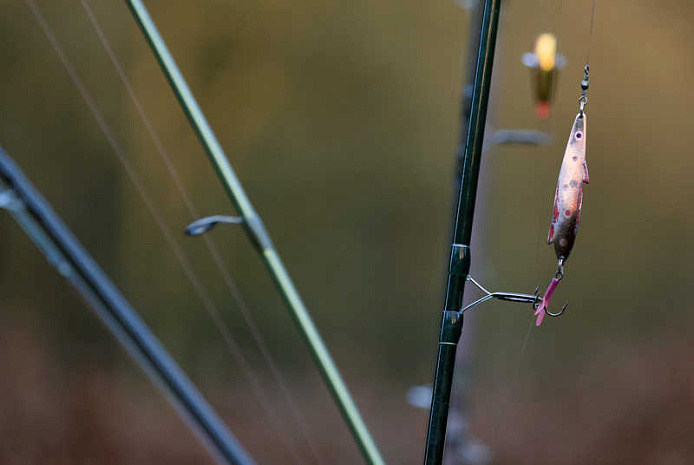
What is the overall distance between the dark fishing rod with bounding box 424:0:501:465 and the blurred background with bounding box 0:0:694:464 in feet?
5.14

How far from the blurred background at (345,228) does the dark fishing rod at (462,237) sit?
1566mm

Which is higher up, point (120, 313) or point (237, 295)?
point (120, 313)

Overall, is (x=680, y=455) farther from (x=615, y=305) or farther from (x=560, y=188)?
(x=560, y=188)

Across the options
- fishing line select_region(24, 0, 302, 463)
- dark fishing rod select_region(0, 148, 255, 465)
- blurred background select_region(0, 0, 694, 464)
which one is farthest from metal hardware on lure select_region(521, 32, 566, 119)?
fishing line select_region(24, 0, 302, 463)

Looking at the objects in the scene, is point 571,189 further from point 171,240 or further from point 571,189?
point 171,240

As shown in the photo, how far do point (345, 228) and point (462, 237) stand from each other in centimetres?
185

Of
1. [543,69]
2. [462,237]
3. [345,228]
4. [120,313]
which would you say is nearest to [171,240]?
[345,228]

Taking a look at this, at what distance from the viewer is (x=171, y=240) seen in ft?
8.41

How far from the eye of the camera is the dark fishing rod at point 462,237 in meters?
0.70

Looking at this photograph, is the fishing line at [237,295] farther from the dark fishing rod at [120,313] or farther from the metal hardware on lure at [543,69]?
the dark fishing rod at [120,313]

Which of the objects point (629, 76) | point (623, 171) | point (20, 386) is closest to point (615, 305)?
point (623, 171)

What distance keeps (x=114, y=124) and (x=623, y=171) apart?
1.61m

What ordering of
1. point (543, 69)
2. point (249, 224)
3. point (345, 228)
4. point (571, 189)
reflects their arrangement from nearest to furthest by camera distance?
1. point (571, 189)
2. point (249, 224)
3. point (543, 69)
4. point (345, 228)

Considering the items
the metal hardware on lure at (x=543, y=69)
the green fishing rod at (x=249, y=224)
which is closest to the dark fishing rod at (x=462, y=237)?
the green fishing rod at (x=249, y=224)
